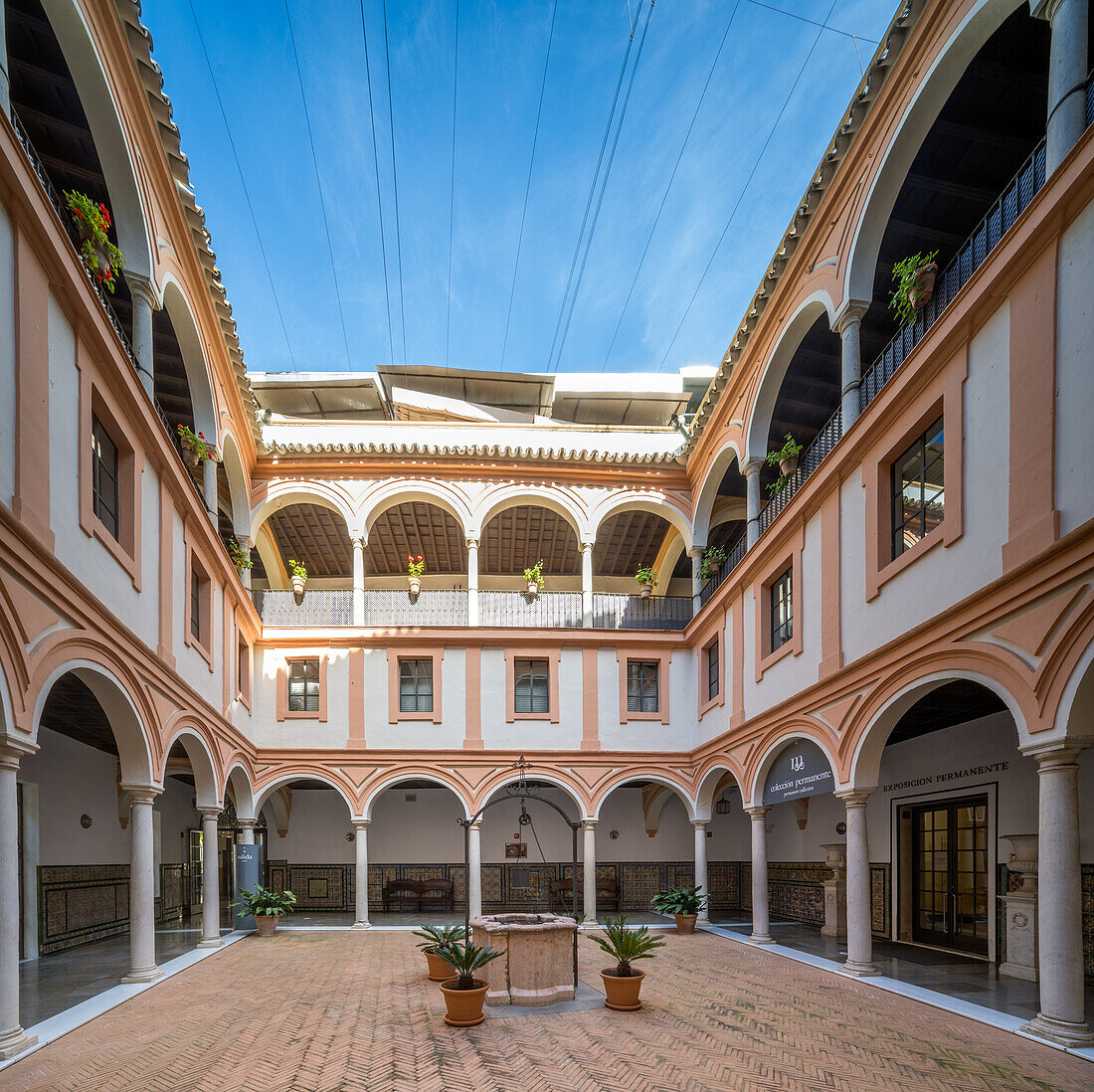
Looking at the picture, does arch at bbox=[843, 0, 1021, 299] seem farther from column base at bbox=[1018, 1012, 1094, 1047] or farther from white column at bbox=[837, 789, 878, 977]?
column base at bbox=[1018, 1012, 1094, 1047]

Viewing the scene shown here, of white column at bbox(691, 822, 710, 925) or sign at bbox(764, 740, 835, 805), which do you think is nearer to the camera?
sign at bbox(764, 740, 835, 805)

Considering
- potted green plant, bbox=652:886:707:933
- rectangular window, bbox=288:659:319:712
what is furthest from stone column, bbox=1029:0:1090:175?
rectangular window, bbox=288:659:319:712

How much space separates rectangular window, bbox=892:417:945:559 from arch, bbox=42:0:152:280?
368 inches

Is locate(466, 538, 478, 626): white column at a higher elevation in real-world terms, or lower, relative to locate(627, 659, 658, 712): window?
higher

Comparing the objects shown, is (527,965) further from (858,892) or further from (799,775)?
(799,775)

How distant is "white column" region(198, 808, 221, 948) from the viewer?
552 inches

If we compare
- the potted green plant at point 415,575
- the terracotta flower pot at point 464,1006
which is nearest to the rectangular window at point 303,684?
the potted green plant at point 415,575

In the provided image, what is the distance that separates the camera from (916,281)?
362 inches

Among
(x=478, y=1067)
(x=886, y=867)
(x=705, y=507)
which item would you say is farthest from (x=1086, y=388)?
(x=705, y=507)

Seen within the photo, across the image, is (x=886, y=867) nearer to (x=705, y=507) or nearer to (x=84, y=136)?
(x=705, y=507)

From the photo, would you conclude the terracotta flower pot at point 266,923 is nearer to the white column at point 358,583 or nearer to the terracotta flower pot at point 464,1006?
the white column at point 358,583

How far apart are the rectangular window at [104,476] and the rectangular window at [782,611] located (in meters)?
9.46

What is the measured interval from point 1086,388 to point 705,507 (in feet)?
39.3

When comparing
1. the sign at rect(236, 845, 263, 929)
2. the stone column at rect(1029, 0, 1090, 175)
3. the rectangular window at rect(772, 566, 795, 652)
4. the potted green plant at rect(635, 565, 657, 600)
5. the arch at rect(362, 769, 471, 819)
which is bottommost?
the sign at rect(236, 845, 263, 929)
